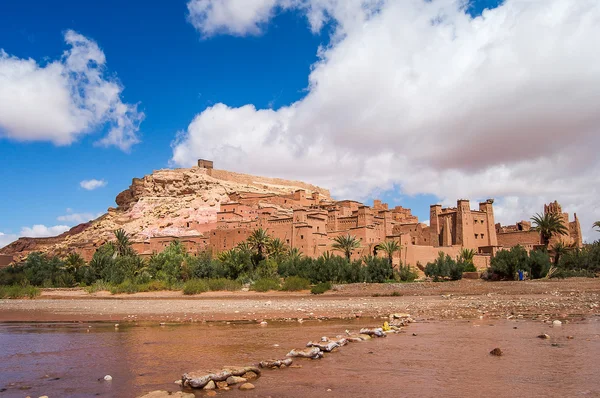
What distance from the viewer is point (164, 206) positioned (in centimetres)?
7538

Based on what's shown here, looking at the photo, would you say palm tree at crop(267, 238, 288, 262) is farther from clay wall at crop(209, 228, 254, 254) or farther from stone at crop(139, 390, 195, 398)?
stone at crop(139, 390, 195, 398)

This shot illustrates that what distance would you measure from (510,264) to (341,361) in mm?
26363

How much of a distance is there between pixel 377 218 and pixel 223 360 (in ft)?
141

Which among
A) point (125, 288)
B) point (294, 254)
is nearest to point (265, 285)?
point (294, 254)

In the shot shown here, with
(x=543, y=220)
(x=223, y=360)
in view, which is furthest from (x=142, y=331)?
(x=543, y=220)

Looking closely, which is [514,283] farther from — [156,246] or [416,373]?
[156,246]

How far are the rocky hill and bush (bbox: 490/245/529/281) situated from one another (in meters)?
39.7

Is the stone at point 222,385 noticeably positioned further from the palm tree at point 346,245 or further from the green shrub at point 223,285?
the palm tree at point 346,245

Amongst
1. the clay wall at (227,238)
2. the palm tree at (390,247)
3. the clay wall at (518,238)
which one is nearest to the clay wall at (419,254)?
the palm tree at (390,247)

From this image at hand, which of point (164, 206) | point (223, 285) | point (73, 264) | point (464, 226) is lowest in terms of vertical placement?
point (223, 285)

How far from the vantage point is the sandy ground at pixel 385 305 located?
17578 mm

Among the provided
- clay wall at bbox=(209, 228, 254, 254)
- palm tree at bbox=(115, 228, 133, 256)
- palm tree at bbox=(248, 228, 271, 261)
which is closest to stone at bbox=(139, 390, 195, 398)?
palm tree at bbox=(248, 228, 271, 261)

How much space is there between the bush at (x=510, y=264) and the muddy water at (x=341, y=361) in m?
18.8

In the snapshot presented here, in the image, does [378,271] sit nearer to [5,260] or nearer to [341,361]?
[341,361]
